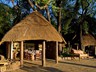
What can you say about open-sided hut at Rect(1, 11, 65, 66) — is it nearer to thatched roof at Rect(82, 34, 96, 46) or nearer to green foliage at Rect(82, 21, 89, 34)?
green foliage at Rect(82, 21, 89, 34)

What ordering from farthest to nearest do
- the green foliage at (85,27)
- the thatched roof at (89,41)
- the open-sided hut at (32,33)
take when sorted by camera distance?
1. the thatched roof at (89,41)
2. the green foliage at (85,27)
3. the open-sided hut at (32,33)

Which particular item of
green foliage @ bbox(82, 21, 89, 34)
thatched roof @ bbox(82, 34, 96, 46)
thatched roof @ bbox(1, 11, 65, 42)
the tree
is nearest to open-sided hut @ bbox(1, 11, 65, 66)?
thatched roof @ bbox(1, 11, 65, 42)

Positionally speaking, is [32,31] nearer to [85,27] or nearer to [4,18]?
[4,18]

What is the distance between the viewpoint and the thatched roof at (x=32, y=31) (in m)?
22.8

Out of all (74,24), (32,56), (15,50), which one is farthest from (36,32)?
(74,24)

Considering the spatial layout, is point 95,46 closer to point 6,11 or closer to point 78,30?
point 78,30

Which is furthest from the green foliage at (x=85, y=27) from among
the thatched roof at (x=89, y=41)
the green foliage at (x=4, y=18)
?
the green foliage at (x=4, y=18)

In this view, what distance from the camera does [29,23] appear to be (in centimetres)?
2406

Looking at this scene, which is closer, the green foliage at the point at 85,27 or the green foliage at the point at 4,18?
the green foliage at the point at 4,18

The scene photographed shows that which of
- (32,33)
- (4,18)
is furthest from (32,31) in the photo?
(4,18)

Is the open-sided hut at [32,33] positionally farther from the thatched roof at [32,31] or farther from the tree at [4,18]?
the tree at [4,18]

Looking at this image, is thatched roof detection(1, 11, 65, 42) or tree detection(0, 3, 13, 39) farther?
tree detection(0, 3, 13, 39)

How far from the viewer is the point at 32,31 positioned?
2322 centimetres

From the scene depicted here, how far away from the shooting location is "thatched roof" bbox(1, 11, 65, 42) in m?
22.8
